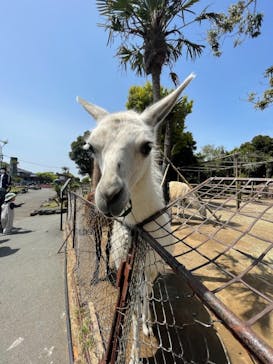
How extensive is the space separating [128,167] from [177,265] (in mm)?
839

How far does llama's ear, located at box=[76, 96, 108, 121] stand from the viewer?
2523 mm

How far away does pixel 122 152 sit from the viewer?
1.58m

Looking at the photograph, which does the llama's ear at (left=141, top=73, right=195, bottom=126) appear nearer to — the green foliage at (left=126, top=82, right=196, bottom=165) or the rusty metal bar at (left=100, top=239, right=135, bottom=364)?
the rusty metal bar at (left=100, top=239, right=135, bottom=364)

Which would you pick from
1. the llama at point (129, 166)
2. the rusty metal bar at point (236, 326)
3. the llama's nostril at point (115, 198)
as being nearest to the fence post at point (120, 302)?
the llama at point (129, 166)

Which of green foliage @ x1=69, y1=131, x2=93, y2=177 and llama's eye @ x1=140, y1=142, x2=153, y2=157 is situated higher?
green foliage @ x1=69, y1=131, x2=93, y2=177

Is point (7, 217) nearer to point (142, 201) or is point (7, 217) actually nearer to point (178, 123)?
point (142, 201)

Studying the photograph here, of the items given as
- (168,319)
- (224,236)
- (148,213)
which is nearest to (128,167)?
(148,213)

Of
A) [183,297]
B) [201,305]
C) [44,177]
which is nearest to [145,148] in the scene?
[183,297]

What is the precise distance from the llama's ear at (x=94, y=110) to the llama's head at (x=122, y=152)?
0.63 meters

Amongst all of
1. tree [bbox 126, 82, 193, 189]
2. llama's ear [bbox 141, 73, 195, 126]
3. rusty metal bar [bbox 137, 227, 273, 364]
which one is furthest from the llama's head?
tree [bbox 126, 82, 193, 189]

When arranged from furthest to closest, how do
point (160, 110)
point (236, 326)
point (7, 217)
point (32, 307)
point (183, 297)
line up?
1. point (7, 217)
2. point (32, 307)
3. point (160, 110)
4. point (183, 297)
5. point (236, 326)

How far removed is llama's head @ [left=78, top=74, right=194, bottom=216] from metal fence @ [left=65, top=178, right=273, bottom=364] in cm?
32

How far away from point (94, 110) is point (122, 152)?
125cm

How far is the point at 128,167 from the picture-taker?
159 cm
